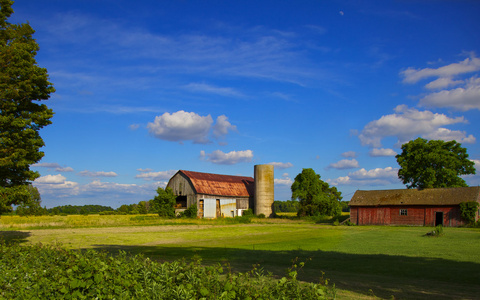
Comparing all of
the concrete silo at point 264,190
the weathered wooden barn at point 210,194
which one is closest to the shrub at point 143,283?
the weathered wooden barn at point 210,194

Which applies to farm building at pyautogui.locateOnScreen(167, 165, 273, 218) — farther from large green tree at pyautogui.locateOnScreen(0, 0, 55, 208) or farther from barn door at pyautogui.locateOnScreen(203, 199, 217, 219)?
large green tree at pyautogui.locateOnScreen(0, 0, 55, 208)

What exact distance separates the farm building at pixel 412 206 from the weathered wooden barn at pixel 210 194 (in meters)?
20.4

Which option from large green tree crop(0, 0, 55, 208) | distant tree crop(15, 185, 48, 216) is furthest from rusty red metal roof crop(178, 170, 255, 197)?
large green tree crop(0, 0, 55, 208)

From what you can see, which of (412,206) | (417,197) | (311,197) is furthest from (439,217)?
(311,197)

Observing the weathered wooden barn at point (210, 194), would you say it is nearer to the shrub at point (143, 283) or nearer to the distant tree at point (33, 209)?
the distant tree at point (33, 209)

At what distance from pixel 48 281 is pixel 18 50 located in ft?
64.9

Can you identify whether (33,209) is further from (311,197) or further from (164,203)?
(311,197)

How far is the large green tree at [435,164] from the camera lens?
60.4 metres

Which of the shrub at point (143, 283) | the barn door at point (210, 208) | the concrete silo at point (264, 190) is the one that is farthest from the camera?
the concrete silo at point (264, 190)

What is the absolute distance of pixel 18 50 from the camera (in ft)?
74.3

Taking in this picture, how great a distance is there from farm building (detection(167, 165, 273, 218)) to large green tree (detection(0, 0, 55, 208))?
37555 millimetres

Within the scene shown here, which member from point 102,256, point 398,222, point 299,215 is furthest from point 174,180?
point 102,256

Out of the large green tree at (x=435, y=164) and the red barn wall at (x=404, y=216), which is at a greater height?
the large green tree at (x=435, y=164)

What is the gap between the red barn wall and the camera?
49000 millimetres
